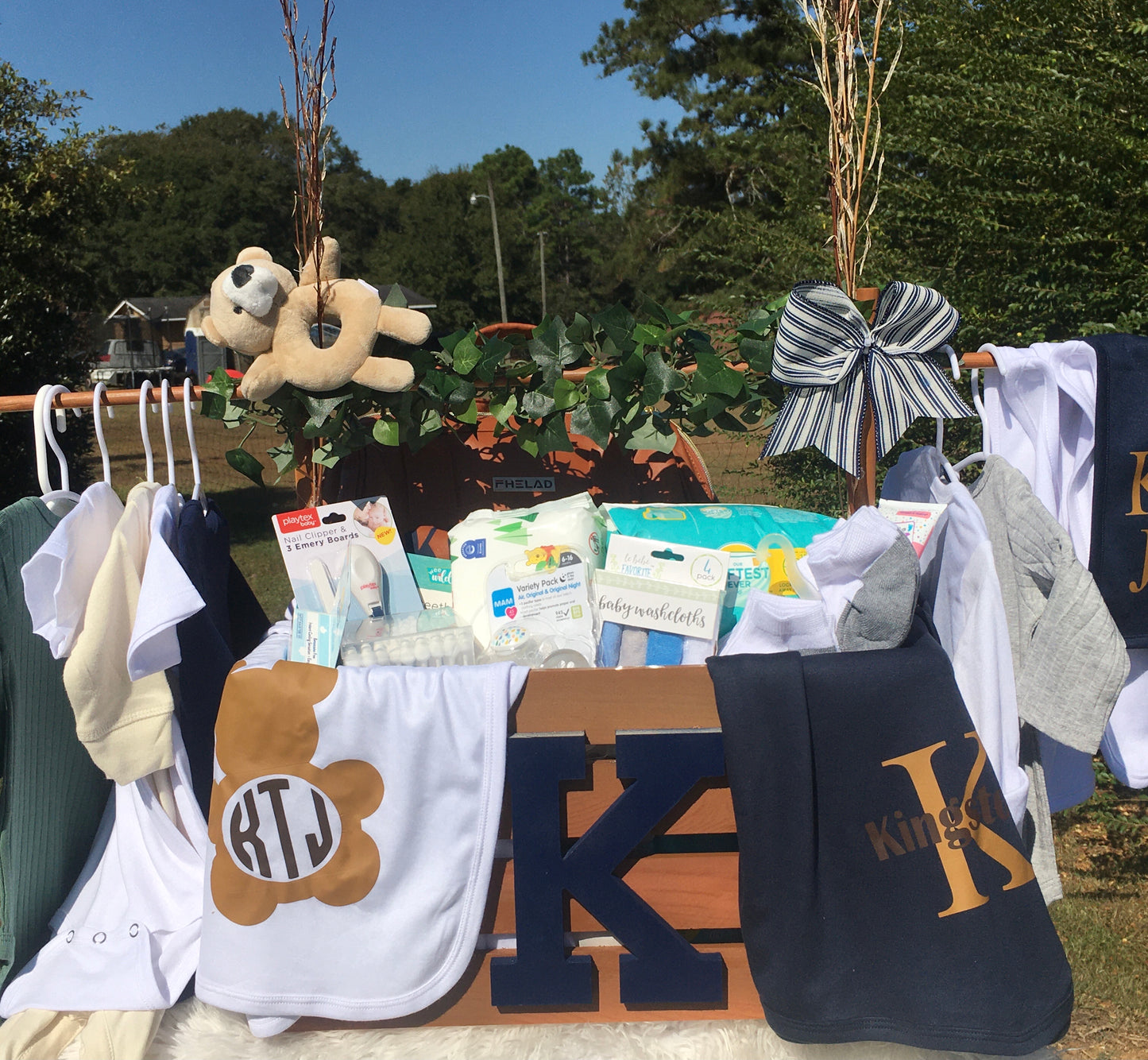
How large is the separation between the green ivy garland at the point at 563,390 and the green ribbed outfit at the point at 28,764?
46cm

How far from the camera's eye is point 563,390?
73.0 inches

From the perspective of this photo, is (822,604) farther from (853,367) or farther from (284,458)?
(284,458)

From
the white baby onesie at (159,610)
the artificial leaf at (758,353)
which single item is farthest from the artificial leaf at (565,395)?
the white baby onesie at (159,610)

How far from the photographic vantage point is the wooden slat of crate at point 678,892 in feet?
4.63

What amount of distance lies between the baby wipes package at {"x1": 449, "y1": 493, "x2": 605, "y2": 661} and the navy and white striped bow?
0.40 meters

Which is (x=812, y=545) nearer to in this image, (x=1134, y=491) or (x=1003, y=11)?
(x=1134, y=491)

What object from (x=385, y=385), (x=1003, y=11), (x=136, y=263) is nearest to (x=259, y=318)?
(x=385, y=385)

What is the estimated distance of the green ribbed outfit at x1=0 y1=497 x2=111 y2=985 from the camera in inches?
58.8

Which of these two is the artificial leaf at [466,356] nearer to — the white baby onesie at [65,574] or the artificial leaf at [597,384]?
the artificial leaf at [597,384]

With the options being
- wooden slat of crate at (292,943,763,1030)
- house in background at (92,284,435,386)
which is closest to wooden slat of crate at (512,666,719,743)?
wooden slat of crate at (292,943,763,1030)

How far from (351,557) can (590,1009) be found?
90 cm

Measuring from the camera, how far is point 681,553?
1.59m

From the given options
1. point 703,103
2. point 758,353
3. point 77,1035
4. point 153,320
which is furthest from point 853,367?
point 153,320

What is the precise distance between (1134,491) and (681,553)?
34.0 inches
